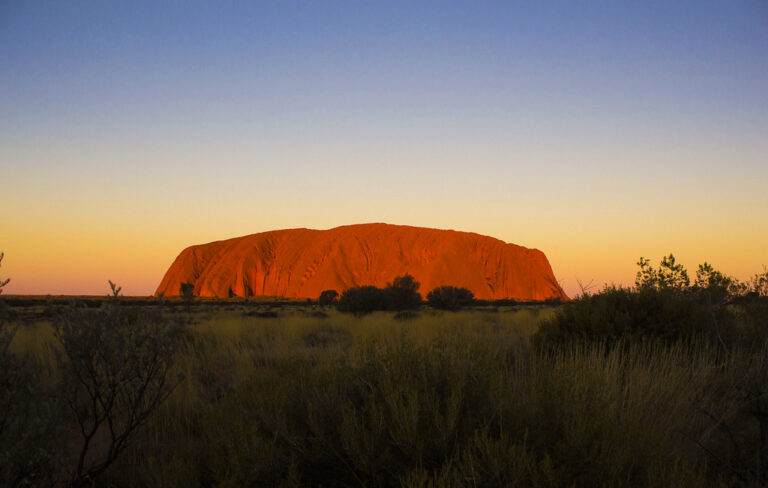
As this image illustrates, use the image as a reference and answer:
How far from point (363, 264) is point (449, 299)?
42.5m

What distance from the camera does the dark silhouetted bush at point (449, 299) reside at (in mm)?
29453

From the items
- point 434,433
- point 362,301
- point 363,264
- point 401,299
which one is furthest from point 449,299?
point 363,264

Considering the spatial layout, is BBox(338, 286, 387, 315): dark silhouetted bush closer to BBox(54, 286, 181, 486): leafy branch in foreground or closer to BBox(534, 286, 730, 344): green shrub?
BBox(534, 286, 730, 344): green shrub

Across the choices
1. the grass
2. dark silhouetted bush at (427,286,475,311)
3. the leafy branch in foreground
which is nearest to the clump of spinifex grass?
the grass

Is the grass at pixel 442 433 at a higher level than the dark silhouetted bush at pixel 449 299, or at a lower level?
lower

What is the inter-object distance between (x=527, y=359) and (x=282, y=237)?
272 ft

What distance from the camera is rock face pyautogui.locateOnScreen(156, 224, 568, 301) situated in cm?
6788

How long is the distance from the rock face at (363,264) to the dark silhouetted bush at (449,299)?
31.6 m

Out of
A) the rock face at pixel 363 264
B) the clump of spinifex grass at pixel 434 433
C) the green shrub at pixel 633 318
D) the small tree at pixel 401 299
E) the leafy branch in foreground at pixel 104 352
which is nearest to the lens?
the clump of spinifex grass at pixel 434 433

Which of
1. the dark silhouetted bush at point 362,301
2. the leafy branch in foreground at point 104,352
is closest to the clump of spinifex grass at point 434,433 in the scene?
the leafy branch in foreground at point 104,352

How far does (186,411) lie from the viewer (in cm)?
486

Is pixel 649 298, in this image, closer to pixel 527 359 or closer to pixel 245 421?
pixel 527 359

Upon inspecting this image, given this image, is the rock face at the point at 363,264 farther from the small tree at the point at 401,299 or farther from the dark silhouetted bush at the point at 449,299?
the small tree at the point at 401,299

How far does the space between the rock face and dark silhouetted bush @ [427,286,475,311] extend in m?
31.6
